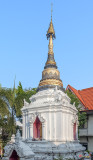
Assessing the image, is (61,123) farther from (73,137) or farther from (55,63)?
(55,63)

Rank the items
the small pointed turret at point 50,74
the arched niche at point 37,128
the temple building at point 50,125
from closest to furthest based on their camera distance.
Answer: the temple building at point 50,125, the arched niche at point 37,128, the small pointed turret at point 50,74

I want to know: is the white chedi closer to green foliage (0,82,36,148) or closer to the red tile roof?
green foliage (0,82,36,148)

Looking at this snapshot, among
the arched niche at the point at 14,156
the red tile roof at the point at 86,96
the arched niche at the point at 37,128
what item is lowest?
the arched niche at the point at 14,156

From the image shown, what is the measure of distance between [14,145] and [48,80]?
27.9 feet

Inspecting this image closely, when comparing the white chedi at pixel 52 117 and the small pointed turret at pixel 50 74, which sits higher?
the small pointed turret at pixel 50 74

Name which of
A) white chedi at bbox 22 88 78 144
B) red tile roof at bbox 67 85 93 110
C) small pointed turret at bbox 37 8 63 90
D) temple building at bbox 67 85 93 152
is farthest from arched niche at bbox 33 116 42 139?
red tile roof at bbox 67 85 93 110

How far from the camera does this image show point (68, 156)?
48.1 ft

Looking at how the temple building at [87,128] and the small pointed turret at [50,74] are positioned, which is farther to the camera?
the temple building at [87,128]

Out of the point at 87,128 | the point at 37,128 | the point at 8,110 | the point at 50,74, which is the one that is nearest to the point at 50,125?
the point at 37,128

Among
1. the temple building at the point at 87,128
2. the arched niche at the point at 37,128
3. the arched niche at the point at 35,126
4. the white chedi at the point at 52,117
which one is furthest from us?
the temple building at the point at 87,128

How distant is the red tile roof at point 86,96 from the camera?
2433 centimetres

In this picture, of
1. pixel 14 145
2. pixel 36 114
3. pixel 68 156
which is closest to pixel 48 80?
pixel 36 114

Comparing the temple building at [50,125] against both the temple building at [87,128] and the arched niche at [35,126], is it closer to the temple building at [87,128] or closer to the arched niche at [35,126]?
the arched niche at [35,126]

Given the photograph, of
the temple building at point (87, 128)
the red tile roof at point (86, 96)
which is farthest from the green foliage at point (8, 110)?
the temple building at point (87, 128)
